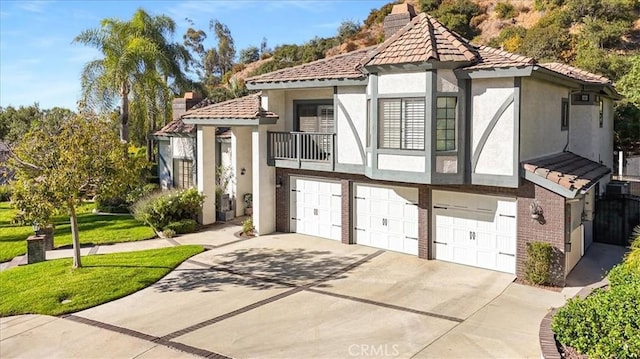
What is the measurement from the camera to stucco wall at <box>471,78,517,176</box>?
12867 mm

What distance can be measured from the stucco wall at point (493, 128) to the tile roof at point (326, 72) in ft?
12.4

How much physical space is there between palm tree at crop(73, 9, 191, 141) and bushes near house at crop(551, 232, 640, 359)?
25.1m

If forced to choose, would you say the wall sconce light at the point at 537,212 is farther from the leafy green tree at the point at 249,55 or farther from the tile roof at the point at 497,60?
the leafy green tree at the point at 249,55

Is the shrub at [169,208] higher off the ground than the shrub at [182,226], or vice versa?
the shrub at [169,208]

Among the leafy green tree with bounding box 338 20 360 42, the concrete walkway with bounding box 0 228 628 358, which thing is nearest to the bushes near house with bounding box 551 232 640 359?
the concrete walkway with bounding box 0 228 628 358

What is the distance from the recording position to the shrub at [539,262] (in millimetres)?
12422

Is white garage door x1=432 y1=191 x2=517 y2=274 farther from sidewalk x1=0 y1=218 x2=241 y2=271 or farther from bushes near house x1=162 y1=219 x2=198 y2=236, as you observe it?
bushes near house x1=162 y1=219 x2=198 y2=236

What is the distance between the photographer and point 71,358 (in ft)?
28.9

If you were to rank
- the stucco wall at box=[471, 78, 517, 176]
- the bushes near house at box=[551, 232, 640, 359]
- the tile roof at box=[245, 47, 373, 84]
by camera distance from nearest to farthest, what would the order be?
the bushes near house at box=[551, 232, 640, 359], the stucco wall at box=[471, 78, 517, 176], the tile roof at box=[245, 47, 373, 84]

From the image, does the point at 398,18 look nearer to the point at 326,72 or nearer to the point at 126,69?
the point at 326,72

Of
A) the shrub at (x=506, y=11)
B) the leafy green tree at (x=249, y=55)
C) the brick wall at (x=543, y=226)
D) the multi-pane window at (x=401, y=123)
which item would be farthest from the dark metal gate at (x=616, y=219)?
the leafy green tree at (x=249, y=55)

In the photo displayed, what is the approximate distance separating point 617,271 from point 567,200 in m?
3.41

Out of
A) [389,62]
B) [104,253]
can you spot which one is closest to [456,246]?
[389,62]

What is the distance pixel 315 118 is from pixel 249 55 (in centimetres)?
6231
